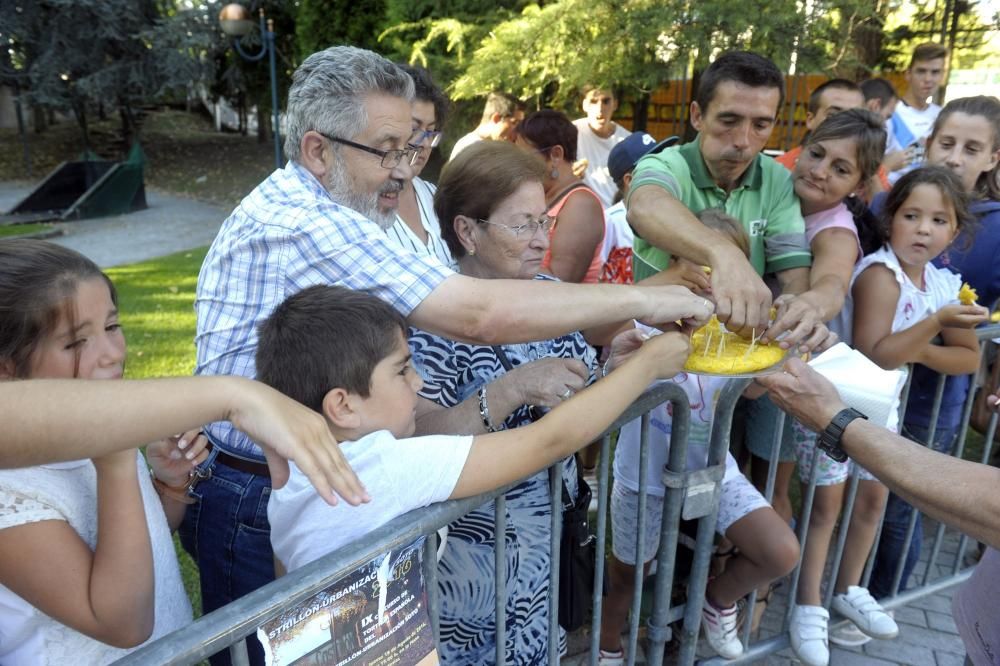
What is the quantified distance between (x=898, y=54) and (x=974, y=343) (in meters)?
9.42

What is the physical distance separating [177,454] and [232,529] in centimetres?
27

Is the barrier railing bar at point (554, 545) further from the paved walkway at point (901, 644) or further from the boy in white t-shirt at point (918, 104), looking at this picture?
the boy in white t-shirt at point (918, 104)

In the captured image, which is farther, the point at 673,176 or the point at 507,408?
the point at 673,176

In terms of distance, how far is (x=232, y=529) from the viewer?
1.92m

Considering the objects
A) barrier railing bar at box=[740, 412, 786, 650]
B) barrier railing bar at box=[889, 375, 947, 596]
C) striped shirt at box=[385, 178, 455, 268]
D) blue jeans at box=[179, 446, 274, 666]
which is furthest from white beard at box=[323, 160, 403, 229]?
barrier railing bar at box=[889, 375, 947, 596]

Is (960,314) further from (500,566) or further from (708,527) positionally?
(500,566)

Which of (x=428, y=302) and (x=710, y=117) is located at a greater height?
(x=710, y=117)

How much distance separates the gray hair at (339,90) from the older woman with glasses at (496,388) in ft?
1.46

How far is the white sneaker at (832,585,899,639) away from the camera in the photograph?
2949mm

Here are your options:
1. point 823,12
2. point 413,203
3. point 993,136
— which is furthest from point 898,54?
point 413,203

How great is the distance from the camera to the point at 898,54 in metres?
10.4

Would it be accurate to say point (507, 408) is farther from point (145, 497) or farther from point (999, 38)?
point (999, 38)

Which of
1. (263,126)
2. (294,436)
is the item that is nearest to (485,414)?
(294,436)

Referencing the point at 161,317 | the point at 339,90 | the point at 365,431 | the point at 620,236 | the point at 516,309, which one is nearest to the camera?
the point at 365,431
